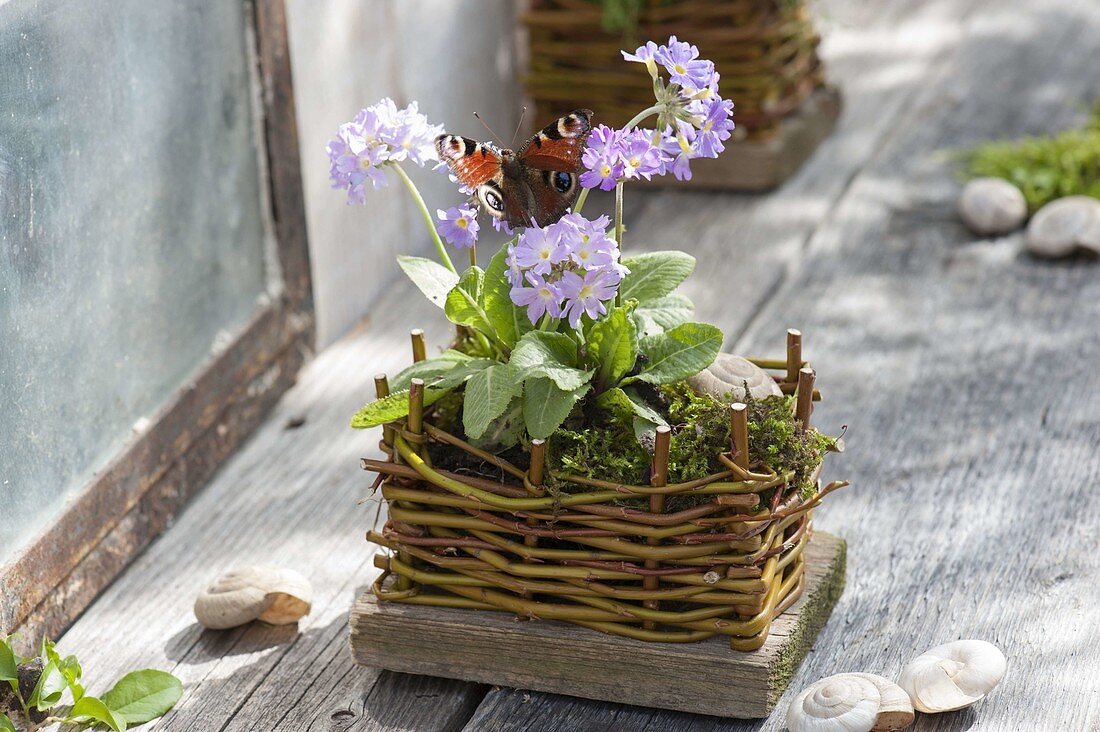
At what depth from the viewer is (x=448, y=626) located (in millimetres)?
1872

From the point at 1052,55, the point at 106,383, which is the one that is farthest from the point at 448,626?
the point at 1052,55

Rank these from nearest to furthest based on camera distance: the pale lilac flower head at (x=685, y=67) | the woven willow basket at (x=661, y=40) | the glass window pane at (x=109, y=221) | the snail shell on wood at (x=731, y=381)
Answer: the pale lilac flower head at (x=685, y=67), the snail shell on wood at (x=731, y=381), the glass window pane at (x=109, y=221), the woven willow basket at (x=661, y=40)

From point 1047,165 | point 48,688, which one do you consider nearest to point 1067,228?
point 1047,165

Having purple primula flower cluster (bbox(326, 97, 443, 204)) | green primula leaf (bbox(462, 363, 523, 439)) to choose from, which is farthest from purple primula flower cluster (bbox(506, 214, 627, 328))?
purple primula flower cluster (bbox(326, 97, 443, 204))

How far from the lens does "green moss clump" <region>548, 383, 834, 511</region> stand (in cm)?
174

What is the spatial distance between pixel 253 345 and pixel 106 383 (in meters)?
0.50

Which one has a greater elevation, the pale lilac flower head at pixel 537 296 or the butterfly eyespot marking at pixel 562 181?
the butterfly eyespot marking at pixel 562 181

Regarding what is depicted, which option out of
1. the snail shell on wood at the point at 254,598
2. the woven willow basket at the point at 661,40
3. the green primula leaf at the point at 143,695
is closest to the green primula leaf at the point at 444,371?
the snail shell on wood at the point at 254,598

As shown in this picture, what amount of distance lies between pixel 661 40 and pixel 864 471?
5.33ft

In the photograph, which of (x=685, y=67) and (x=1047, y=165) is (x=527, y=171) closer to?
(x=685, y=67)

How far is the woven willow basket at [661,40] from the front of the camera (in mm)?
3590

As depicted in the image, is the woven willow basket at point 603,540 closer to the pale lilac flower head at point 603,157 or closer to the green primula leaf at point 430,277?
the green primula leaf at point 430,277

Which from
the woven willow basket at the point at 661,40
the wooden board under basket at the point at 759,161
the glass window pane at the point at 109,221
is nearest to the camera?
the glass window pane at the point at 109,221

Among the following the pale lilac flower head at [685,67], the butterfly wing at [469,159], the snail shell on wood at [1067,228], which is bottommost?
the snail shell on wood at [1067,228]
